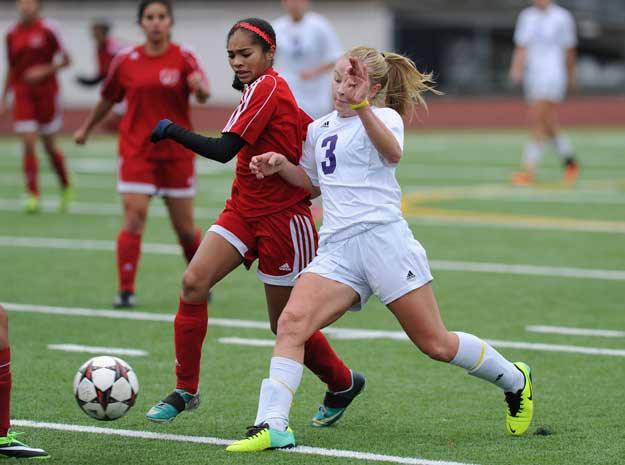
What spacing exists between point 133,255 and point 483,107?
96.7 feet

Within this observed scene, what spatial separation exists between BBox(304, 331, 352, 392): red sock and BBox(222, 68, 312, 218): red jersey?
2.23ft

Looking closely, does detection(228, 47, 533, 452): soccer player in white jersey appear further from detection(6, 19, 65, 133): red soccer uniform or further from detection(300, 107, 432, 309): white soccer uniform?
detection(6, 19, 65, 133): red soccer uniform

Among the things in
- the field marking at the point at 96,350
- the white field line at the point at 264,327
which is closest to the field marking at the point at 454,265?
the white field line at the point at 264,327

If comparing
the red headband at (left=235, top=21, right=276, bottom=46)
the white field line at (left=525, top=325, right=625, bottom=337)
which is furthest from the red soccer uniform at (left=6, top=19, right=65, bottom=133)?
the red headband at (left=235, top=21, right=276, bottom=46)

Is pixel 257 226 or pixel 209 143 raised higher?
pixel 209 143

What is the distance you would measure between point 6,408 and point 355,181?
1.82 metres

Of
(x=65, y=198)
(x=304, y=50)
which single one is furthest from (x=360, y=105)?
(x=65, y=198)

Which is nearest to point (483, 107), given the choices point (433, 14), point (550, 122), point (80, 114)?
point (433, 14)

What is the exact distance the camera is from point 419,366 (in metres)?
7.61

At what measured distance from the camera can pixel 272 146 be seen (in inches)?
242

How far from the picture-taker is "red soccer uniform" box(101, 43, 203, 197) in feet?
31.4

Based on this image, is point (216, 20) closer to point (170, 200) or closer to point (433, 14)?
point (433, 14)

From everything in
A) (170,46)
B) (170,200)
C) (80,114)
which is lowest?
(80,114)

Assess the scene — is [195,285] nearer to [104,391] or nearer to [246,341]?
[104,391]
